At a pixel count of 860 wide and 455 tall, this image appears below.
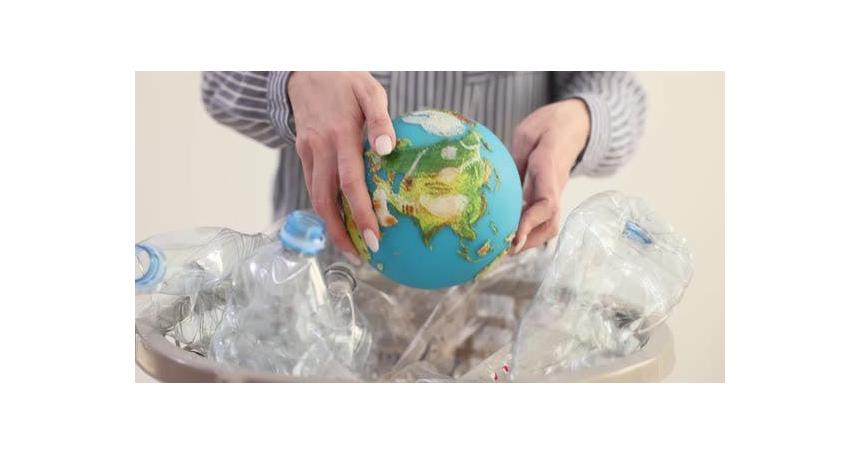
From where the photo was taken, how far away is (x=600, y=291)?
1043 millimetres

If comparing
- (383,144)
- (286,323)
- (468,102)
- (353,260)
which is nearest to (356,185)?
(383,144)

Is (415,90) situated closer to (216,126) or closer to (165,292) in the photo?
(216,126)

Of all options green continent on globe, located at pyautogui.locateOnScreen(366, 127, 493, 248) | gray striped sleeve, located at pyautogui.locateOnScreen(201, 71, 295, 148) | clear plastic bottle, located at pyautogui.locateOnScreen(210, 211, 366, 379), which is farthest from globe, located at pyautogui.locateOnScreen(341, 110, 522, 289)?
gray striped sleeve, located at pyautogui.locateOnScreen(201, 71, 295, 148)

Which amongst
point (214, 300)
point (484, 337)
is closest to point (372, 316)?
point (484, 337)

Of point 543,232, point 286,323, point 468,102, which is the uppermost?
point 468,102

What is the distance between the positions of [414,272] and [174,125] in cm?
50

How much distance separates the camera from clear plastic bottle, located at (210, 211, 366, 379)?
0.92 m

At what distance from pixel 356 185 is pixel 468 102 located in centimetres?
46

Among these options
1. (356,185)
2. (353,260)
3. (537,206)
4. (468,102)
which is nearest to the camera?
(356,185)

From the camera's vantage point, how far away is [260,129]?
129cm

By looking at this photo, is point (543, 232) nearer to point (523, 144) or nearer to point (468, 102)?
point (523, 144)

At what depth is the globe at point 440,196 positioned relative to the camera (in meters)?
0.99

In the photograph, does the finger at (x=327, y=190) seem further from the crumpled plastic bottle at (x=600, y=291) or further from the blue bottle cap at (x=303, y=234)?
the crumpled plastic bottle at (x=600, y=291)

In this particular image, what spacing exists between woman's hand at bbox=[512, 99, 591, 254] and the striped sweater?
0.04 metres
